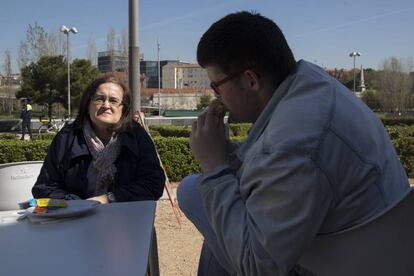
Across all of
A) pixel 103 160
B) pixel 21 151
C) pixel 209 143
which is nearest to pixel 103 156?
pixel 103 160

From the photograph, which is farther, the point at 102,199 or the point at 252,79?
the point at 102,199

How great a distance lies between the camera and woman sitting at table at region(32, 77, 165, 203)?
9.02ft

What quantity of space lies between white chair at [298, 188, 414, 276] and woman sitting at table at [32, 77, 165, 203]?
1.74 metres

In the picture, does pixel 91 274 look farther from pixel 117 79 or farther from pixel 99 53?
pixel 99 53

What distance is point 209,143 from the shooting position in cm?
142

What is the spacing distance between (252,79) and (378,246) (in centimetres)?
57

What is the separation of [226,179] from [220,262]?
27cm

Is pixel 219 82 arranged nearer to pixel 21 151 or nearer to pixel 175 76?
pixel 21 151

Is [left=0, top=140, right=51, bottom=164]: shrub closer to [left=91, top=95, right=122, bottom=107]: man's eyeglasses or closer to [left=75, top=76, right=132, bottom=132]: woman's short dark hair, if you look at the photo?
[left=75, top=76, right=132, bottom=132]: woman's short dark hair

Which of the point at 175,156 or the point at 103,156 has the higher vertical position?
the point at 103,156

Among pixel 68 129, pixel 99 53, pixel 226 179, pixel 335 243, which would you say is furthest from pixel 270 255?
pixel 99 53

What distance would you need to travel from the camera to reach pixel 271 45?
1.33m

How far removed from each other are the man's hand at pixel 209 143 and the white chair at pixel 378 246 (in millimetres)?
431

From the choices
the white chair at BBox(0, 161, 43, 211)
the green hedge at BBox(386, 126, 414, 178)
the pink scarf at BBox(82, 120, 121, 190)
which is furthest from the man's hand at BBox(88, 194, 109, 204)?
the green hedge at BBox(386, 126, 414, 178)
